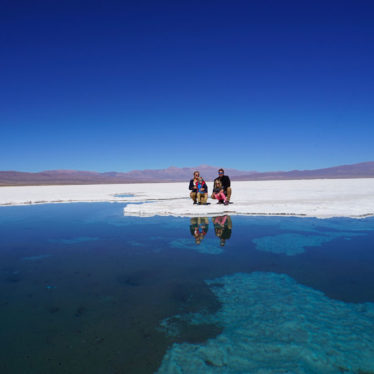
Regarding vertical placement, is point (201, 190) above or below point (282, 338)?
above

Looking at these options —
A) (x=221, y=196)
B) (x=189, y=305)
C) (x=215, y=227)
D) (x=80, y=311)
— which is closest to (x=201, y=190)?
(x=221, y=196)

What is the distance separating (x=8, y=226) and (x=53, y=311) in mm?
7149

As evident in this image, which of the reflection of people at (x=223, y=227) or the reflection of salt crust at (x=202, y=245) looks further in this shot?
the reflection of people at (x=223, y=227)

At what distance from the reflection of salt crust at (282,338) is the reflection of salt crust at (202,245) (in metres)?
1.98

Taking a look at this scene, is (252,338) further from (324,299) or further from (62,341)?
(62,341)

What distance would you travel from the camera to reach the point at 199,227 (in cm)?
841

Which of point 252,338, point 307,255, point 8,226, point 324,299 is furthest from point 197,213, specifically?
point 252,338

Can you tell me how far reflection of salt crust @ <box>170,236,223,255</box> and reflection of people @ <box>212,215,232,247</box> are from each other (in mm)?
215

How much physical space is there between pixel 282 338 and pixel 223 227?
5.44 meters

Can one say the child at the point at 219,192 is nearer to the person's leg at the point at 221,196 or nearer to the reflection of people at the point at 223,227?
the person's leg at the point at 221,196

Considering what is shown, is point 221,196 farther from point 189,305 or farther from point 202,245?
point 189,305

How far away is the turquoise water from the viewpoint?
99.4 inches

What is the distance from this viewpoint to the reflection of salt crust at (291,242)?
233 inches

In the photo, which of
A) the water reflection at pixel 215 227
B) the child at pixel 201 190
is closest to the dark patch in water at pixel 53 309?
the water reflection at pixel 215 227
